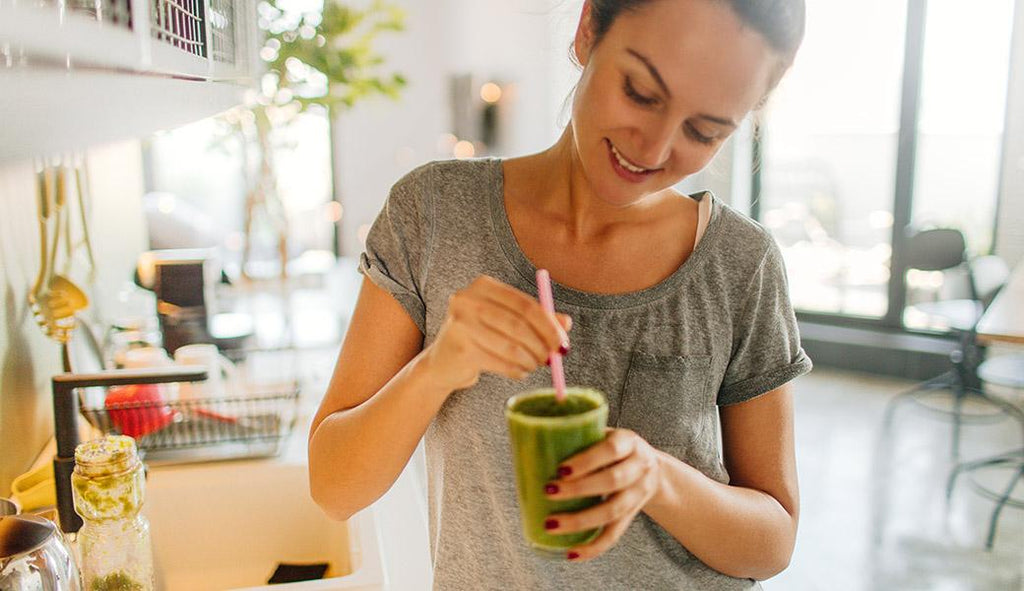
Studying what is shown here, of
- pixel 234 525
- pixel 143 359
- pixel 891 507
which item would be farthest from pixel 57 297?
pixel 891 507

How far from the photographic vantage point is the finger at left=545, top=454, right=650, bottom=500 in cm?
67

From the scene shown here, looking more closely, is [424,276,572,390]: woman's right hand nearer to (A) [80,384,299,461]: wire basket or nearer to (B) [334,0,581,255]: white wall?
(A) [80,384,299,461]: wire basket

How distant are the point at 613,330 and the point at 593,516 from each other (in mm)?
300

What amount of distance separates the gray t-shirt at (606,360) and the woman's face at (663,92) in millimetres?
138

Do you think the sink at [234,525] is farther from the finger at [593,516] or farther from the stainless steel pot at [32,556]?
the finger at [593,516]

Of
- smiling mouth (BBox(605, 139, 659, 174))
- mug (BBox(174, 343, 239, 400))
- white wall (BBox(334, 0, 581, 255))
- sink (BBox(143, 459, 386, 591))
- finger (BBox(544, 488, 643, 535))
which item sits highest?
white wall (BBox(334, 0, 581, 255))

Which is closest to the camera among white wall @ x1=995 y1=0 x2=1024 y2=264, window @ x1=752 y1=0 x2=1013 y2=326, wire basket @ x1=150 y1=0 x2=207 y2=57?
wire basket @ x1=150 y1=0 x2=207 y2=57

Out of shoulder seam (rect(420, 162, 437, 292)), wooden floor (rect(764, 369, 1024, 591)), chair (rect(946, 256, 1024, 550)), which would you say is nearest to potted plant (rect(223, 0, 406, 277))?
shoulder seam (rect(420, 162, 437, 292))

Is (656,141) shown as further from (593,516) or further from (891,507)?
(891,507)

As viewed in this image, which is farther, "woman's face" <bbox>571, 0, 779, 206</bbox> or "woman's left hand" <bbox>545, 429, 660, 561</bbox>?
"woman's face" <bbox>571, 0, 779, 206</bbox>

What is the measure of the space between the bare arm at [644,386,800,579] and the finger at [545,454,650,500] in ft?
0.64

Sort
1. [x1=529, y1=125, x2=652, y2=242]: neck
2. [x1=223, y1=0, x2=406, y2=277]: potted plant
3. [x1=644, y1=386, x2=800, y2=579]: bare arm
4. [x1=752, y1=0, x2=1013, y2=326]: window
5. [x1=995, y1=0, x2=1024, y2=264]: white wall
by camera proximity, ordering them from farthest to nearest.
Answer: [x1=752, y1=0, x2=1013, y2=326]: window
[x1=995, y1=0, x2=1024, y2=264]: white wall
[x1=223, y1=0, x2=406, y2=277]: potted plant
[x1=529, y1=125, x2=652, y2=242]: neck
[x1=644, y1=386, x2=800, y2=579]: bare arm

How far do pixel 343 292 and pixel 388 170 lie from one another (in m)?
3.02

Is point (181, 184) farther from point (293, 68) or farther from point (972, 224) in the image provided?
point (972, 224)
